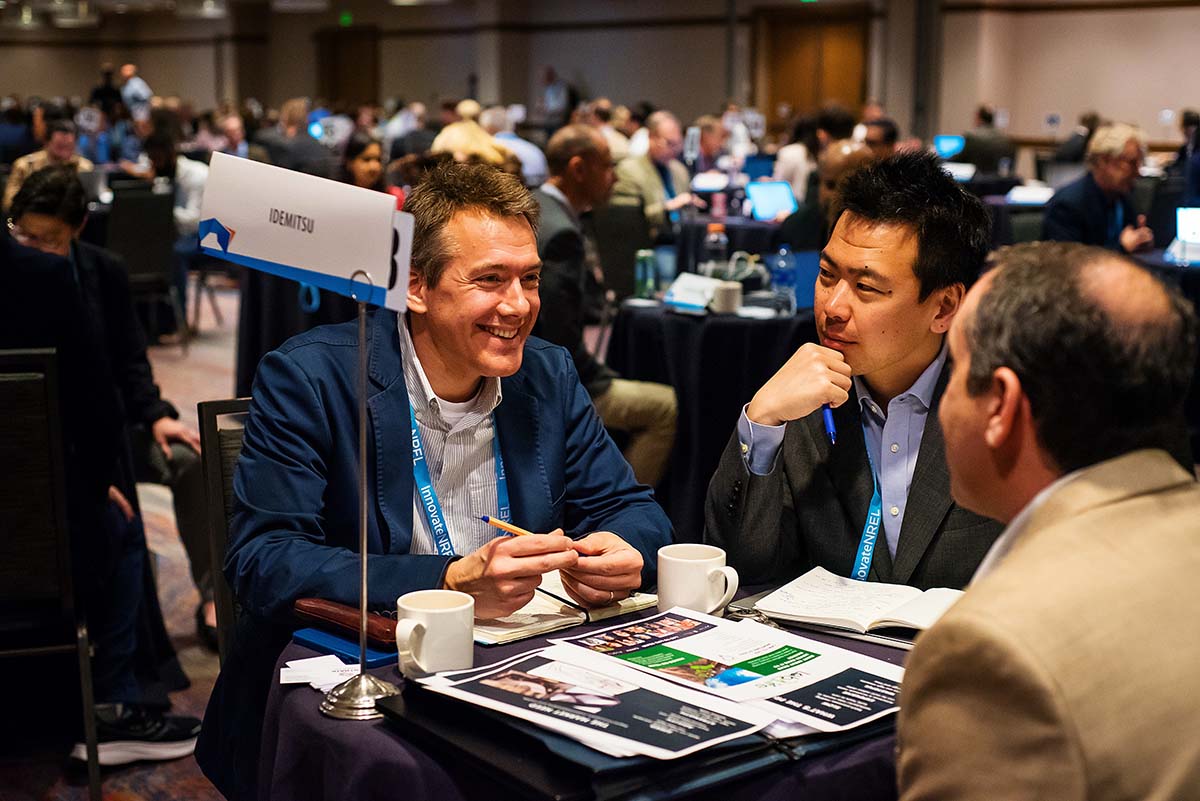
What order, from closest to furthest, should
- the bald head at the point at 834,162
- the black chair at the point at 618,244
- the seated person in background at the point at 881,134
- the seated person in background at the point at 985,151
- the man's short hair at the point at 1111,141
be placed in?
the bald head at the point at 834,162, the man's short hair at the point at 1111,141, the black chair at the point at 618,244, the seated person in background at the point at 881,134, the seated person in background at the point at 985,151

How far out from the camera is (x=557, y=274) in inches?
165

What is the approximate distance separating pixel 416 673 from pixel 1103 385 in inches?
32.5

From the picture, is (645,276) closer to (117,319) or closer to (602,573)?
(117,319)

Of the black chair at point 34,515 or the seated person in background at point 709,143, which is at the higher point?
the seated person in background at point 709,143

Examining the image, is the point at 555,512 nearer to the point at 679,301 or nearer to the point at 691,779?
the point at 691,779

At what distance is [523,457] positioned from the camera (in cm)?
206

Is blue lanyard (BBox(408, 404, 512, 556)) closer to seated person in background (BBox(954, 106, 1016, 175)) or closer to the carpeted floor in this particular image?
the carpeted floor

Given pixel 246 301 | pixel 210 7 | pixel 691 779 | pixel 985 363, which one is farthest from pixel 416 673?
pixel 210 7

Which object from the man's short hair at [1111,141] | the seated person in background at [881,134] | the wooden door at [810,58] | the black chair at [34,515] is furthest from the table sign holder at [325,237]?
the wooden door at [810,58]

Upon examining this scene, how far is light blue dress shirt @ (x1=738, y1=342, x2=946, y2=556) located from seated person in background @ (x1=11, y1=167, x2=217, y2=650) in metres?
1.99

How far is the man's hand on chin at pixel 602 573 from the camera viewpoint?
1755mm

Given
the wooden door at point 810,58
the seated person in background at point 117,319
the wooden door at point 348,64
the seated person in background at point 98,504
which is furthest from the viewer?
the wooden door at point 348,64

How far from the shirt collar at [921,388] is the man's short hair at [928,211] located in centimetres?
11

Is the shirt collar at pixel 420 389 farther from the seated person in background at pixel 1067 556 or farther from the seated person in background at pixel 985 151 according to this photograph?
the seated person in background at pixel 985 151
